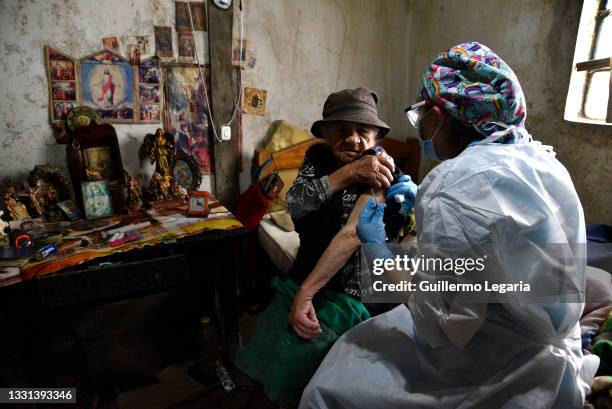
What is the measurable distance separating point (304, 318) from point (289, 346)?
0.11 m

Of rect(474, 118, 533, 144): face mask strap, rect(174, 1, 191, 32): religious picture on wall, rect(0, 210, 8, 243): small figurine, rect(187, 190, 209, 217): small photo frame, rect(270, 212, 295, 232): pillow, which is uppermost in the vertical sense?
rect(174, 1, 191, 32): religious picture on wall

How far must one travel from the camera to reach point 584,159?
2.04 meters

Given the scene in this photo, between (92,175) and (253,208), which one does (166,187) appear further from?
(253,208)

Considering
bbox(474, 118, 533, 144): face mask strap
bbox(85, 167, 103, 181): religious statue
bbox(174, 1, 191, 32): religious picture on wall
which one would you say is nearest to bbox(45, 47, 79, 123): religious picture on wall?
bbox(85, 167, 103, 181): religious statue

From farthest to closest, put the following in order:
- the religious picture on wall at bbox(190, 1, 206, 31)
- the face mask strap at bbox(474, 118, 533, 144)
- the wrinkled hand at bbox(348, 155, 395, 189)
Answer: the religious picture on wall at bbox(190, 1, 206, 31) → the wrinkled hand at bbox(348, 155, 395, 189) → the face mask strap at bbox(474, 118, 533, 144)

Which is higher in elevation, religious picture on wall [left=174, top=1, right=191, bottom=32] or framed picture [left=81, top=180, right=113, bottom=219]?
religious picture on wall [left=174, top=1, right=191, bottom=32]

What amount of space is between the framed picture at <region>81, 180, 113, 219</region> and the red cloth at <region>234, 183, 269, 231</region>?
87 cm

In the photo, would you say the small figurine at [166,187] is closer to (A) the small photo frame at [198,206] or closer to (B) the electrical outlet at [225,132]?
(A) the small photo frame at [198,206]

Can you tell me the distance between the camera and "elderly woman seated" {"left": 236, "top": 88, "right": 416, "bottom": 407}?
4.35ft

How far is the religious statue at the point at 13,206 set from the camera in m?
1.87

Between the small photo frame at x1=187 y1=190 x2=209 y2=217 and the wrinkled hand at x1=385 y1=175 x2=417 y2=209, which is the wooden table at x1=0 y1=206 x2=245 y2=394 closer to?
the small photo frame at x1=187 y1=190 x2=209 y2=217

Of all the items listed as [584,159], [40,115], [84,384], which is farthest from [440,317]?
[40,115]

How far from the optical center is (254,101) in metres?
2.72

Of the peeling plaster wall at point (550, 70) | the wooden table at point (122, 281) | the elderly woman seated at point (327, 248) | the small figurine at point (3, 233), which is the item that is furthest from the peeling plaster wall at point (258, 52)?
the elderly woman seated at point (327, 248)
